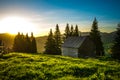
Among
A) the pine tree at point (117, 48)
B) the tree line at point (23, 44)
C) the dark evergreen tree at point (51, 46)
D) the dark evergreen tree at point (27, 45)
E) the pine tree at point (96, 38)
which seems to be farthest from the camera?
the dark evergreen tree at point (27, 45)

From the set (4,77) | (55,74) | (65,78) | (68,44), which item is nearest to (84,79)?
(65,78)

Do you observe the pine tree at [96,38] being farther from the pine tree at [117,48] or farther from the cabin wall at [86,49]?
the pine tree at [117,48]

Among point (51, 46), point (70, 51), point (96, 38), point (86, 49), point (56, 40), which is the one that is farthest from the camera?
point (56, 40)

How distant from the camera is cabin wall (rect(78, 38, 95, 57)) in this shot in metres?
55.0

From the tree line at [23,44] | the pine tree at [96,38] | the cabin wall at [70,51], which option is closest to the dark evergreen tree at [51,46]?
the cabin wall at [70,51]

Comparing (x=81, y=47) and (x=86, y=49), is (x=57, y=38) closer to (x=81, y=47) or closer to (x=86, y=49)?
(x=86, y=49)

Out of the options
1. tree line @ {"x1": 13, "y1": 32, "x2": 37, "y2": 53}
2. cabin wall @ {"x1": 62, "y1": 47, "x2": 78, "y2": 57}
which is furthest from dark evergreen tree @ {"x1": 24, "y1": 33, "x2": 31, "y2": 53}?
cabin wall @ {"x1": 62, "y1": 47, "x2": 78, "y2": 57}

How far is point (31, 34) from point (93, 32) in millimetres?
33899

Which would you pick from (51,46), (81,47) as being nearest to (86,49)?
(81,47)

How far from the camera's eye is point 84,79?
854 inches

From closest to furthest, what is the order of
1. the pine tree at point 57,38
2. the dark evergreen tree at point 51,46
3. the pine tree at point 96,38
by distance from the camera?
the pine tree at point 96,38
the dark evergreen tree at point 51,46
the pine tree at point 57,38

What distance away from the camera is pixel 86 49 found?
184 ft

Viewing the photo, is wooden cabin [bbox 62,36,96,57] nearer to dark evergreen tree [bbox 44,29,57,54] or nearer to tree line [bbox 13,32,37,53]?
dark evergreen tree [bbox 44,29,57,54]

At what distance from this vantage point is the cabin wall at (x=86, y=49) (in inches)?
2164
